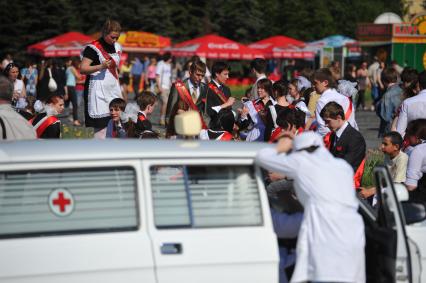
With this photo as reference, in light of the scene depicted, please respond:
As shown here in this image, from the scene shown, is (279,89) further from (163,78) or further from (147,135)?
(163,78)

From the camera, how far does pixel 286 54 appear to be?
4534cm

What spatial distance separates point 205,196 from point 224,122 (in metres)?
5.81

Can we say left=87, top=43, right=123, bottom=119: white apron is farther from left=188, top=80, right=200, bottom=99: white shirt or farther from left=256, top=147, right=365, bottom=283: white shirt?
left=256, top=147, right=365, bottom=283: white shirt

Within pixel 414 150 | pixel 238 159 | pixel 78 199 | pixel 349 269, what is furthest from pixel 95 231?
pixel 414 150

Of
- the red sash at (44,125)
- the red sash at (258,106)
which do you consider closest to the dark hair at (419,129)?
the red sash at (258,106)

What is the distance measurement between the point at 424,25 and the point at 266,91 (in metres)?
24.7

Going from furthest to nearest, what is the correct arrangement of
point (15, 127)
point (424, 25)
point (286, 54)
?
point (286, 54)
point (424, 25)
point (15, 127)

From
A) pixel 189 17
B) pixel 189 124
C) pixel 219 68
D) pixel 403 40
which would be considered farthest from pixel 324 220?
pixel 189 17

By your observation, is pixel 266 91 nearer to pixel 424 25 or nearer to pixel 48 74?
pixel 48 74

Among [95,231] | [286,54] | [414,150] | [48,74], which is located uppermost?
[95,231]

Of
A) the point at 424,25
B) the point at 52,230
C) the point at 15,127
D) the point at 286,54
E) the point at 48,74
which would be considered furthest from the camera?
the point at 286,54

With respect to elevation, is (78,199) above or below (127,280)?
above

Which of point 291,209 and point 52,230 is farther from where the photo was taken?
point 291,209

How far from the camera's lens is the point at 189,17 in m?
69.4
